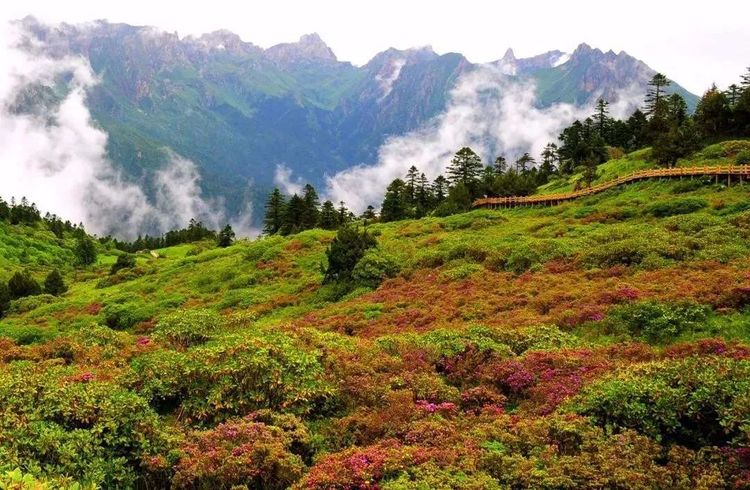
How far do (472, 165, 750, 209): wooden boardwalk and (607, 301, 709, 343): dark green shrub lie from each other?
37965 millimetres

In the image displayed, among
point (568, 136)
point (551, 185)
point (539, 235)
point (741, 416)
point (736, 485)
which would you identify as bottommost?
point (736, 485)

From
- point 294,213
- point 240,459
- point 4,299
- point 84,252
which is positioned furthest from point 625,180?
point 84,252

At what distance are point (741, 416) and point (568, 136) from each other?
12401 centimetres

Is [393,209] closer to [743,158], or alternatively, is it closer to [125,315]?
[743,158]

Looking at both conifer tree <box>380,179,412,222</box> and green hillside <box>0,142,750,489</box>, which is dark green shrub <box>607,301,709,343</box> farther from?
conifer tree <box>380,179,412,222</box>

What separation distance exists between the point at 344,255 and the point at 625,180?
130 ft

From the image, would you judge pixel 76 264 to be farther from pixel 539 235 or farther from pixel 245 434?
pixel 245 434

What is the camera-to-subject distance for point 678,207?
49438mm

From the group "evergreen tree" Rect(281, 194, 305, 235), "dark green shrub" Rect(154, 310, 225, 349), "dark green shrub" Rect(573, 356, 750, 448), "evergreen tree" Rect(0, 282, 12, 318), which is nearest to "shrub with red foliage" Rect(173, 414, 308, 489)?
"dark green shrub" Rect(573, 356, 750, 448)

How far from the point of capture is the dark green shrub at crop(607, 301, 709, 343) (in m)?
22.6

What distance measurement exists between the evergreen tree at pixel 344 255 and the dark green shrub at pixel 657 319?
2746 centimetres

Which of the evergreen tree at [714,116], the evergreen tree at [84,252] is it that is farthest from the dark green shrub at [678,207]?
the evergreen tree at [84,252]

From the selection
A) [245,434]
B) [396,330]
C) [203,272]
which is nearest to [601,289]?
[396,330]

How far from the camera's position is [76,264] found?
462 ft
